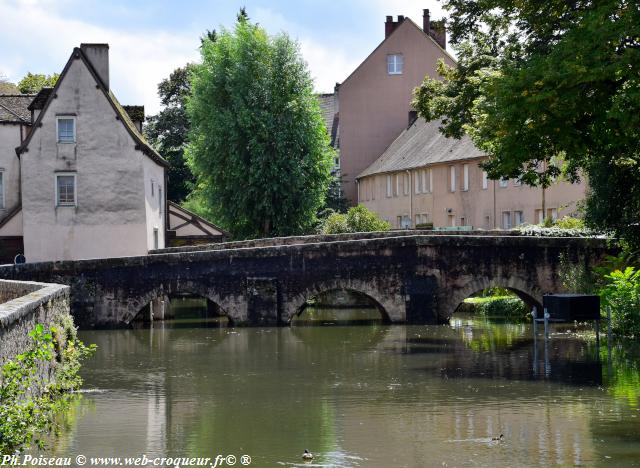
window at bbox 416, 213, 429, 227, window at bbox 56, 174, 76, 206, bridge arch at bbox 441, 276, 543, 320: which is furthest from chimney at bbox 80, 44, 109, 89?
window at bbox 416, 213, 429, 227

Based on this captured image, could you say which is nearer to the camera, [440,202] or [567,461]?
[567,461]

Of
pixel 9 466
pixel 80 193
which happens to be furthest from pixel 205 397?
pixel 80 193

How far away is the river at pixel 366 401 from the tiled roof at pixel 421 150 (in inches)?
903

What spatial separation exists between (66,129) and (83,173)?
1.61 metres

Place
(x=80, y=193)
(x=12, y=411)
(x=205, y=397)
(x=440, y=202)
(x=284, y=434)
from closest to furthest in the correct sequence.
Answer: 1. (x=12, y=411)
2. (x=284, y=434)
3. (x=205, y=397)
4. (x=80, y=193)
5. (x=440, y=202)

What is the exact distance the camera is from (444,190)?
56.8m

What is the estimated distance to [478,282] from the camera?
36344mm

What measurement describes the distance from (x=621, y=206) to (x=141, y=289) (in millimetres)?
14090

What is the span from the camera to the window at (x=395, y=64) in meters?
65.1

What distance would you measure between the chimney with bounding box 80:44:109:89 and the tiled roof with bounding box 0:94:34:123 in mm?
4247

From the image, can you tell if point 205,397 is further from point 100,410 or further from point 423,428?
point 423,428

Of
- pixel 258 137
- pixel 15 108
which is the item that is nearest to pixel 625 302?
pixel 258 137

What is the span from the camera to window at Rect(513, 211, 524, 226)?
49.8m

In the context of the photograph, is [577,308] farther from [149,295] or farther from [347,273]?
[149,295]
